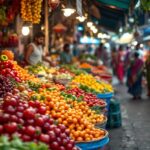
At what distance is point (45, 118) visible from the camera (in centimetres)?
478

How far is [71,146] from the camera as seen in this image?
15.2ft

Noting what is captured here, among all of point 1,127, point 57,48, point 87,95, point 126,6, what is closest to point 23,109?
point 1,127

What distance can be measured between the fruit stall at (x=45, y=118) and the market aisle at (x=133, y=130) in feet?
4.51

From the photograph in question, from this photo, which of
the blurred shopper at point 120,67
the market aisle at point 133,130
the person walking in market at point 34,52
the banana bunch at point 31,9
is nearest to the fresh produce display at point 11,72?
the banana bunch at point 31,9

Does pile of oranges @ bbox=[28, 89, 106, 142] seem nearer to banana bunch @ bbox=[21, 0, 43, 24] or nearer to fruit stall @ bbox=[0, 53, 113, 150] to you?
fruit stall @ bbox=[0, 53, 113, 150]

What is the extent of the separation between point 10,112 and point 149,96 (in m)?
13.5

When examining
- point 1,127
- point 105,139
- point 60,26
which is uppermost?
point 60,26

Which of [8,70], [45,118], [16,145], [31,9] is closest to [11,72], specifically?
[8,70]

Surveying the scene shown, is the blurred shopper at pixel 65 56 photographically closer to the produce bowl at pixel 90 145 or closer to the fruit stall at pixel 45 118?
the fruit stall at pixel 45 118

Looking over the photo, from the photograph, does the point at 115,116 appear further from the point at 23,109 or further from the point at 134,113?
the point at 23,109

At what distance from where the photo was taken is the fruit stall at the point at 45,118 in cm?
431

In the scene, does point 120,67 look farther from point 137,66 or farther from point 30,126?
point 30,126

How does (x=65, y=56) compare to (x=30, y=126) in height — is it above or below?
above

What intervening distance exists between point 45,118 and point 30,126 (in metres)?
0.36
